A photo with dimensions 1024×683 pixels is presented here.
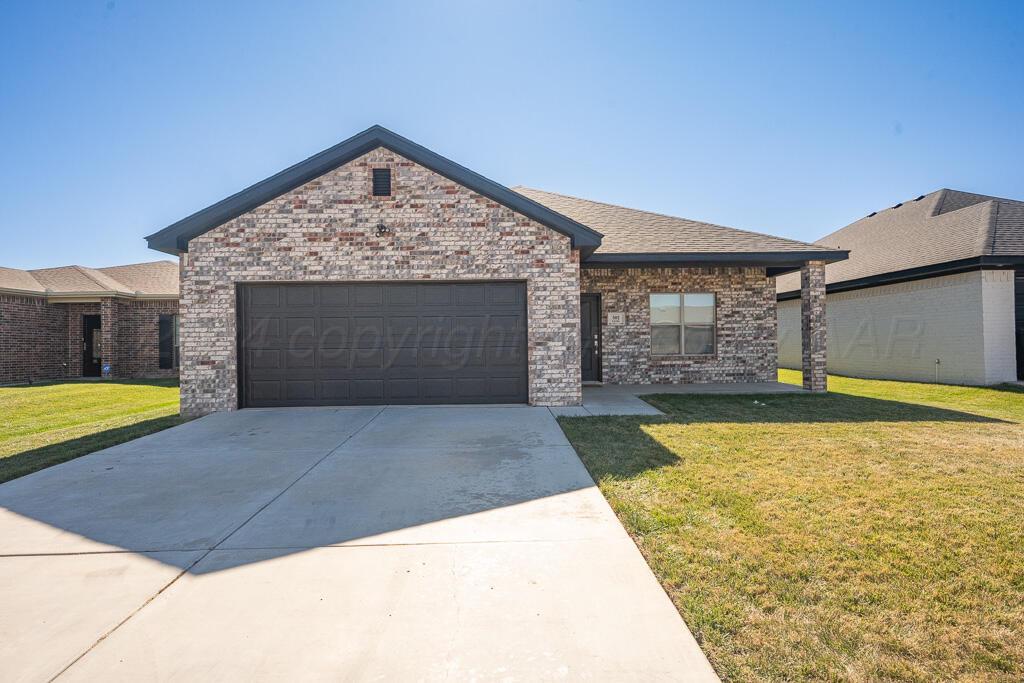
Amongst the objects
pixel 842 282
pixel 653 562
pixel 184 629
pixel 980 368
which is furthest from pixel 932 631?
pixel 842 282

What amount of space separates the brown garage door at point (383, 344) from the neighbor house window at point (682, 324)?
486 cm

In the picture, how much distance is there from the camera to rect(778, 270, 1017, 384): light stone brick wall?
1255 centimetres

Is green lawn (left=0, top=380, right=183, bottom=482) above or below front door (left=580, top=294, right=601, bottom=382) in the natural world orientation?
below

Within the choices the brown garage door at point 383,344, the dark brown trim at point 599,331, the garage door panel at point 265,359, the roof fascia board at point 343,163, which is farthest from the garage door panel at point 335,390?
the dark brown trim at point 599,331

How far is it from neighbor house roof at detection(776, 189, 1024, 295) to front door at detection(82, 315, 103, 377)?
25601 millimetres

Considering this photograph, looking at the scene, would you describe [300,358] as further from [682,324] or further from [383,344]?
[682,324]

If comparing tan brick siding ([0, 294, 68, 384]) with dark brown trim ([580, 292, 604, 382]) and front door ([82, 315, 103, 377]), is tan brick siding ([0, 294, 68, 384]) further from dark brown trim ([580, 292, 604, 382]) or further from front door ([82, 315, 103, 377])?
dark brown trim ([580, 292, 604, 382])

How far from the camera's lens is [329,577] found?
313cm

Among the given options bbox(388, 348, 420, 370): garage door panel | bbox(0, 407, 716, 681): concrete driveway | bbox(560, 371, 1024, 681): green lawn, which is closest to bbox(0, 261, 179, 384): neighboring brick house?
bbox(388, 348, 420, 370): garage door panel

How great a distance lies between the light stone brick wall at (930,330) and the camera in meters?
12.5

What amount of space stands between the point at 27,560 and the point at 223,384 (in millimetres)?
6594

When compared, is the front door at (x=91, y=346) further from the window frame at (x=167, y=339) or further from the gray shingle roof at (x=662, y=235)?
the gray shingle roof at (x=662, y=235)

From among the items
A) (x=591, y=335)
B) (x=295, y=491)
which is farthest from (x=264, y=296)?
(x=591, y=335)

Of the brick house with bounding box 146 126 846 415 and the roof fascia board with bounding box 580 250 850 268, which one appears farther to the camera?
the roof fascia board with bounding box 580 250 850 268
